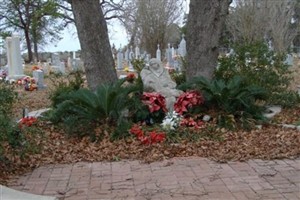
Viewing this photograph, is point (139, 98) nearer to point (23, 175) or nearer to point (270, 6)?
point (23, 175)

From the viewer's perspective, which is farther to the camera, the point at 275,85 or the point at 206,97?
the point at 275,85

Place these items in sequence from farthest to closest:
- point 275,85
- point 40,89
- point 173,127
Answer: point 40,89 → point 275,85 → point 173,127

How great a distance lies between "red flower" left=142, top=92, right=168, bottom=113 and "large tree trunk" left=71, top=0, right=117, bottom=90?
5.16 feet

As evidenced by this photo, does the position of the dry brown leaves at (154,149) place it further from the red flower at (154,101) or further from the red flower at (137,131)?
the red flower at (154,101)

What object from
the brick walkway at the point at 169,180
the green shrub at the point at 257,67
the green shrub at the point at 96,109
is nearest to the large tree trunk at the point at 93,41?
the green shrub at the point at 96,109

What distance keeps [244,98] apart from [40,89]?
11001 mm

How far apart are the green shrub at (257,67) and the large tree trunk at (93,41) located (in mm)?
2355

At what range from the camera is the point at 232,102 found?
7.34 m

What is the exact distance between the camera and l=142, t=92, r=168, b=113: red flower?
281 inches

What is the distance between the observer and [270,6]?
2556cm

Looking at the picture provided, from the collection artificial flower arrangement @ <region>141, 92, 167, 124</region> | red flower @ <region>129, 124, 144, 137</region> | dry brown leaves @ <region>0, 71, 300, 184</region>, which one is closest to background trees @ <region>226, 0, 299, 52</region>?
artificial flower arrangement @ <region>141, 92, 167, 124</region>

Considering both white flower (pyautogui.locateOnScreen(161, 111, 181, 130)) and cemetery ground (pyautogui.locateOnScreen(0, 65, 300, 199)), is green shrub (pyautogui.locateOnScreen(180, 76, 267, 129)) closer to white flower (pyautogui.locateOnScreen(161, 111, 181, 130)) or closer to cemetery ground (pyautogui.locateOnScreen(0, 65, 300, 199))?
cemetery ground (pyautogui.locateOnScreen(0, 65, 300, 199))

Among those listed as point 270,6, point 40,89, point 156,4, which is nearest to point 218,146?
point 40,89

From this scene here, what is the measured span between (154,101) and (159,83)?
1.63ft
